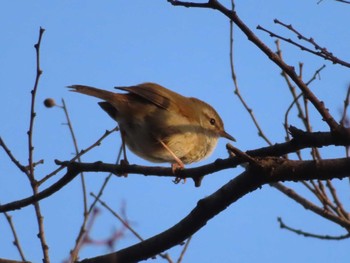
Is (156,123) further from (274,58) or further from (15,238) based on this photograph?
(274,58)

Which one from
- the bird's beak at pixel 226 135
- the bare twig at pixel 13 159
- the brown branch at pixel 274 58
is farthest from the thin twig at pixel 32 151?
the bird's beak at pixel 226 135

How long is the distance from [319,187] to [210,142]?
1.82m

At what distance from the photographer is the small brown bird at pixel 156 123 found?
5688 mm

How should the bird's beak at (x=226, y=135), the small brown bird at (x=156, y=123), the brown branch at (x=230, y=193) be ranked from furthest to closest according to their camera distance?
the bird's beak at (x=226, y=135) < the small brown bird at (x=156, y=123) < the brown branch at (x=230, y=193)

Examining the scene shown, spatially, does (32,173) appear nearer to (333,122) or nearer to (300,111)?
(333,122)

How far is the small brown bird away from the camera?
5.69 meters

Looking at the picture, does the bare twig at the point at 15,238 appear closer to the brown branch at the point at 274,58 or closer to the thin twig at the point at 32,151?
the thin twig at the point at 32,151

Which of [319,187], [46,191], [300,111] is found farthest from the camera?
[300,111]

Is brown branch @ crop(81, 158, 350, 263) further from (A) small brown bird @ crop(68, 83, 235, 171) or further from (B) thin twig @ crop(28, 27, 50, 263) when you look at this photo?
(A) small brown bird @ crop(68, 83, 235, 171)

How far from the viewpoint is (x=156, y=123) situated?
229 inches

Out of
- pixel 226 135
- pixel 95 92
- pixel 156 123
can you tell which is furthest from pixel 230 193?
pixel 226 135

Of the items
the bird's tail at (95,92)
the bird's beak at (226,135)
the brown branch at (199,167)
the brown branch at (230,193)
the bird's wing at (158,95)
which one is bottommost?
the brown branch at (230,193)

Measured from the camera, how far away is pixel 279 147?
278cm

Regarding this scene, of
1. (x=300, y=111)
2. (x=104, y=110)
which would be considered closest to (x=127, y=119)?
(x=104, y=110)
